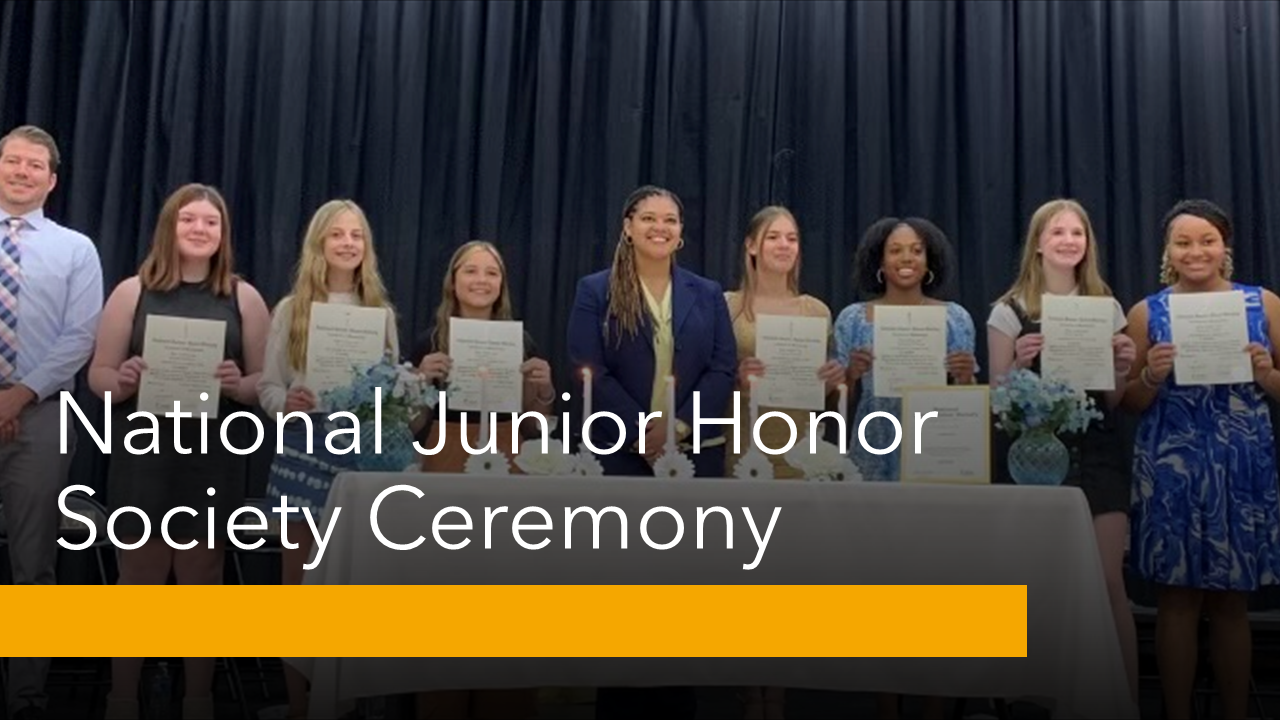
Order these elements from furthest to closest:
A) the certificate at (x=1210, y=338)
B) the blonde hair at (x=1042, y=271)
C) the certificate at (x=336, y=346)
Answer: the blonde hair at (x=1042, y=271) < the certificate at (x=1210, y=338) < the certificate at (x=336, y=346)

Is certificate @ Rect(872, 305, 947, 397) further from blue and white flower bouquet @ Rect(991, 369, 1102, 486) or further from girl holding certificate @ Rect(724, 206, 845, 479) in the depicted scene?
blue and white flower bouquet @ Rect(991, 369, 1102, 486)

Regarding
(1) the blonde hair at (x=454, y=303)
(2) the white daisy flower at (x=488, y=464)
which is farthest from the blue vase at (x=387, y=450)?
(1) the blonde hair at (x=454, y=303)

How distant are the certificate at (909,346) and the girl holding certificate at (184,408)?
186 centimetres

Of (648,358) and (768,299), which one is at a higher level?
(768,299)

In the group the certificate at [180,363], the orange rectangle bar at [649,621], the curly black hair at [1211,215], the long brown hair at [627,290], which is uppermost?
the curly black hair at [1211,215]

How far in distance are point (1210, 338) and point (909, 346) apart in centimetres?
86

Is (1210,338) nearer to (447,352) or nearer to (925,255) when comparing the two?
(925,255)

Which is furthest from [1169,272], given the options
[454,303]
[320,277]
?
[320,277]

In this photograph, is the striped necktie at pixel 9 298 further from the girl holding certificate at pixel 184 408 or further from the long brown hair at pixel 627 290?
the long brown hair at pixel 627 290

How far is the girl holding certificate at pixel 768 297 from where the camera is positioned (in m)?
4.23

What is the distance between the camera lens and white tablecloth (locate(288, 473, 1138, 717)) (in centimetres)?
298

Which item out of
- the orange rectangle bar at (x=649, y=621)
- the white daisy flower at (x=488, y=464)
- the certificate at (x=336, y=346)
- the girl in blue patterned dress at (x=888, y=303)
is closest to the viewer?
the orange rectangle bar at (x=649, y=621)

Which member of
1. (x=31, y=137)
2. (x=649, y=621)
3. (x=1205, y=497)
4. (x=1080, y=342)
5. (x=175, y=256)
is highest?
(x=31, y=137)

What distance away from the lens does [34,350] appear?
432 centimetres
